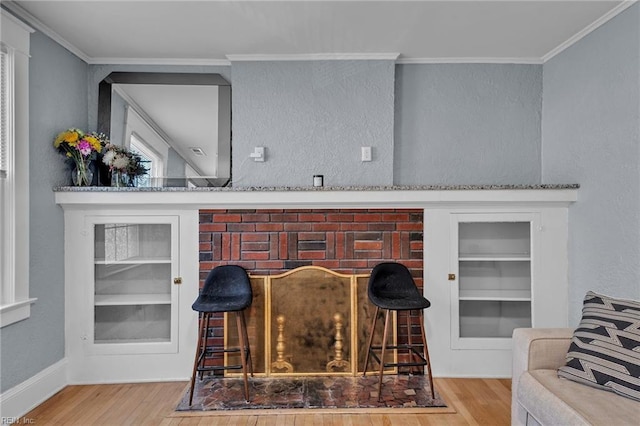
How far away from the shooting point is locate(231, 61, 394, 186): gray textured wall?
119 inches

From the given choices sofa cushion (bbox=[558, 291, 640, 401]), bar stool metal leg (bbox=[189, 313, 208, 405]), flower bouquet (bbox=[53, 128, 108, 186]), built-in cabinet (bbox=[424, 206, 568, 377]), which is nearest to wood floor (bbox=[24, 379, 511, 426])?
bar stool metal leg (bbox=[189, 313, 208, 405])

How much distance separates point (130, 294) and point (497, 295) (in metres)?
2.62

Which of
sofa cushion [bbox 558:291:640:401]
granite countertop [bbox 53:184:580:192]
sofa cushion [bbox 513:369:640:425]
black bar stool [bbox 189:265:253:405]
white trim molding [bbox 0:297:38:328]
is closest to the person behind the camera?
sofa cushion [bbox 513:369:640:425]

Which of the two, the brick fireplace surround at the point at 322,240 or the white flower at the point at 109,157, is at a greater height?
the white flower at the point at 109,157

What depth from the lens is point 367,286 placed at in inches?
106

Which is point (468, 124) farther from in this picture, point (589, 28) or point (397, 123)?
point (589, 28)

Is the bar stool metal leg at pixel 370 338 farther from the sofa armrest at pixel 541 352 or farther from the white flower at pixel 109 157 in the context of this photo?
the white flower at pixel 109 157

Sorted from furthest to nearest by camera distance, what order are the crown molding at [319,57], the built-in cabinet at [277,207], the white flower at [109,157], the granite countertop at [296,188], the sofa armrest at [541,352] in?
the crown molding at [319,57], the white flower at [109,157], the built-in cabinet at [277,207], the granite countertop at [296,188], the sofa armrest at [541,352]

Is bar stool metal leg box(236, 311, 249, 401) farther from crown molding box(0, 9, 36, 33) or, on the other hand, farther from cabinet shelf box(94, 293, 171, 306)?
crown molding box(0, 9, 36, 33)

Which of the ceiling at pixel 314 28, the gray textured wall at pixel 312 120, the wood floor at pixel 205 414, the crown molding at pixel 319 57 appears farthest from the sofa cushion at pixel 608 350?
the crown molding at pixel 319 57

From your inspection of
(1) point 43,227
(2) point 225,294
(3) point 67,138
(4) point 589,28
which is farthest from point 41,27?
(4) point 589,28

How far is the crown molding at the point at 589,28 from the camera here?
88.9 inches

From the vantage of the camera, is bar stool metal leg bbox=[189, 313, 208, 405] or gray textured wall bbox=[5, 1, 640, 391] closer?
bar stool metal leg bbox=[189, 313, 208, 405]

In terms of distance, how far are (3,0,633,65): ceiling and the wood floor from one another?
93.3 inches
